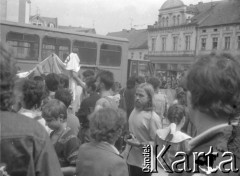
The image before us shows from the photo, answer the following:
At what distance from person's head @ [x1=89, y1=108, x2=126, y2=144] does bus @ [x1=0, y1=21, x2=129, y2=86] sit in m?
9.51

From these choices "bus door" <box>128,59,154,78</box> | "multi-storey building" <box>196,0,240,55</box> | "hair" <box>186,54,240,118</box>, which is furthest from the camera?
"multi-storey building" <box>196,0,240,55</box>

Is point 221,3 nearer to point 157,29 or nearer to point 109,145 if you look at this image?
point 157,29

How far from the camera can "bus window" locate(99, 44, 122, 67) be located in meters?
15.6

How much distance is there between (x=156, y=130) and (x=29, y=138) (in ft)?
9.63

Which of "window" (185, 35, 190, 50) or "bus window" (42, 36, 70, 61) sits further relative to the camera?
"window" (185, 35, 190, 50)

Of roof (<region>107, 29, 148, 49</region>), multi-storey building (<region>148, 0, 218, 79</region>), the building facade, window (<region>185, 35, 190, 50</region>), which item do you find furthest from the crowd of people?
roof (<region>107, 29, 148, 49</region>)

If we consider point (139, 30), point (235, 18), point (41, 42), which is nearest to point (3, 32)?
point (41, 42)

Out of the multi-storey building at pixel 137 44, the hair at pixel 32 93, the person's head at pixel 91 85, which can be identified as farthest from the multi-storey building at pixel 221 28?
the hair at pixel 32 93

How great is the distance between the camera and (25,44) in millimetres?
13227

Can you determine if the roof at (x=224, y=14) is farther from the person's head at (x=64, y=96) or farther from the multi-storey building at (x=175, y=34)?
the person's head at (x=64, y=96)

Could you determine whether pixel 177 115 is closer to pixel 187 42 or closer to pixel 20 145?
pixel 20 145

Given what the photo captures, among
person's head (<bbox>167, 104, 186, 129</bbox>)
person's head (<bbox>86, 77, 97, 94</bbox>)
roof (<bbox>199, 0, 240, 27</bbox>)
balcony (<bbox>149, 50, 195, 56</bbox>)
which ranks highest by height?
roof (<bbox>199, 0, 240, 27</bbox>)

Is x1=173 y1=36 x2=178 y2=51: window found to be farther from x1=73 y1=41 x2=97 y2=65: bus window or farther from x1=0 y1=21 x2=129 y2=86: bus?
x1=73 y1=41 x2=97 y2=65: bus window

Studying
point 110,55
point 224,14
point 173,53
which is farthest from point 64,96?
point 173,53
